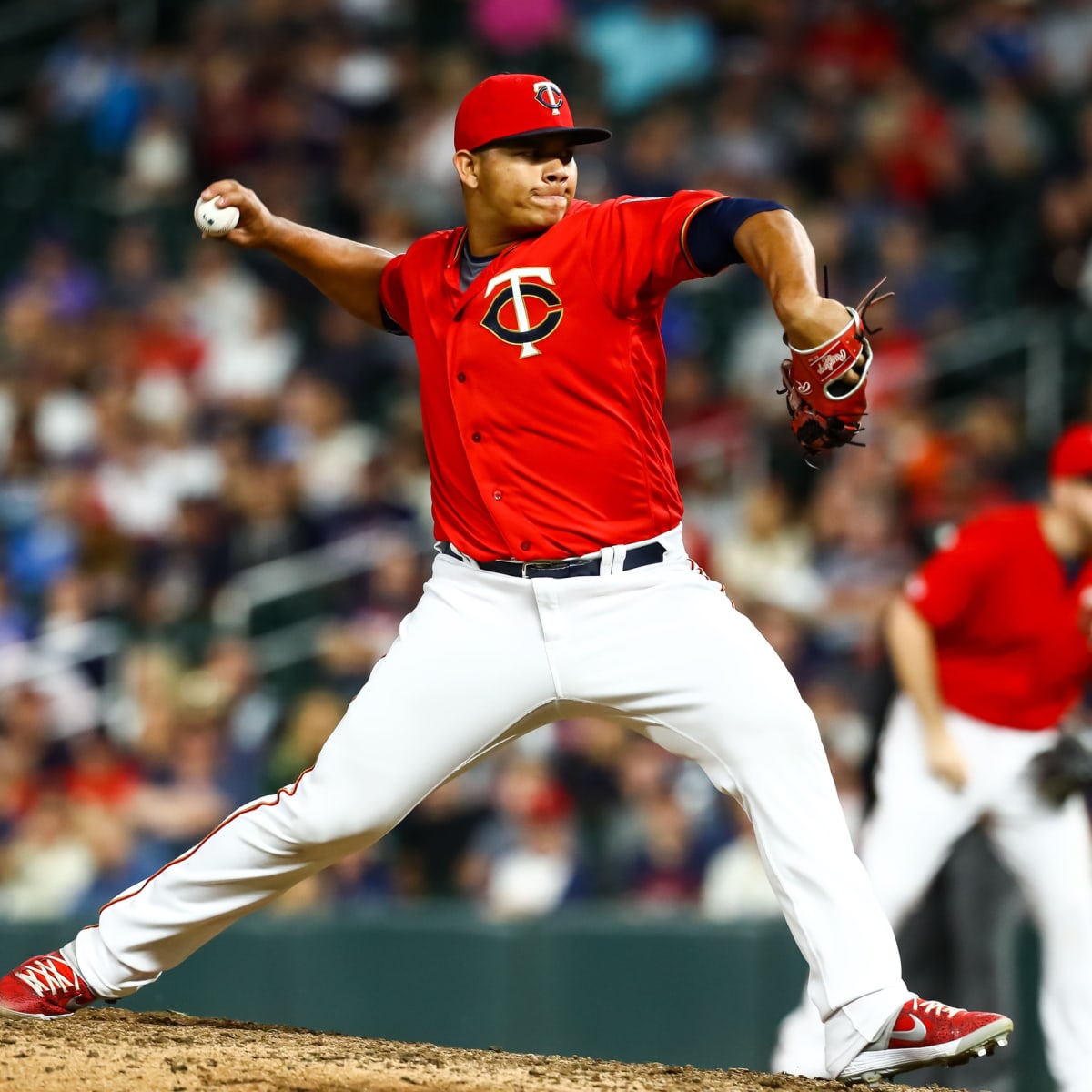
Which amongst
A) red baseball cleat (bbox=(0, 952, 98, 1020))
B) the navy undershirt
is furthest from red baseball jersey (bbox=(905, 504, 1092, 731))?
red baseball cleat (bbox=(0, 952, 98, 1020))

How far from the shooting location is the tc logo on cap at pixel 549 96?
371 cm

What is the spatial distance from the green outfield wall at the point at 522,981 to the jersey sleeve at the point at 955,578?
5.25ft

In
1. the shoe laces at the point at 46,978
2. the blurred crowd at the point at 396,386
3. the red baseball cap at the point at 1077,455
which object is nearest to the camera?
the shoe laces at the point at 46,978

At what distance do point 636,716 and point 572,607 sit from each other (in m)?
0.26

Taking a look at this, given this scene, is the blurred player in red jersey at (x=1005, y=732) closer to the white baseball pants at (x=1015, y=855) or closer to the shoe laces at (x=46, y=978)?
the white baseball pants at (x=1015, y=855)

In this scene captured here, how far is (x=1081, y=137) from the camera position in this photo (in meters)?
9.75

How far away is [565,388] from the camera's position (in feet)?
12.1

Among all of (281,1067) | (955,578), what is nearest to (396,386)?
(955,578)

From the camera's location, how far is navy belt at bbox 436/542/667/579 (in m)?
3.69

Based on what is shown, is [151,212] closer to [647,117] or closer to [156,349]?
[156,349]

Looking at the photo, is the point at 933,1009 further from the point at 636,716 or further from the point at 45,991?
the point at 45,991

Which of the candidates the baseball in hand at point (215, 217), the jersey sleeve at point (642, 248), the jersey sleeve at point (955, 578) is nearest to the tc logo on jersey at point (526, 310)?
the jersey sleeve at point (642, 248)

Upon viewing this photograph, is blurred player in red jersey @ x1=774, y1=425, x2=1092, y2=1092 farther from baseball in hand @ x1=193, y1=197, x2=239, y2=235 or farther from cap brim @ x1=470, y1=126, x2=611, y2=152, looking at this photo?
baseball in hand @ x1=193, y1=197, x2=239, y2=235

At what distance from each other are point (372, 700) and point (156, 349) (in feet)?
23.1
